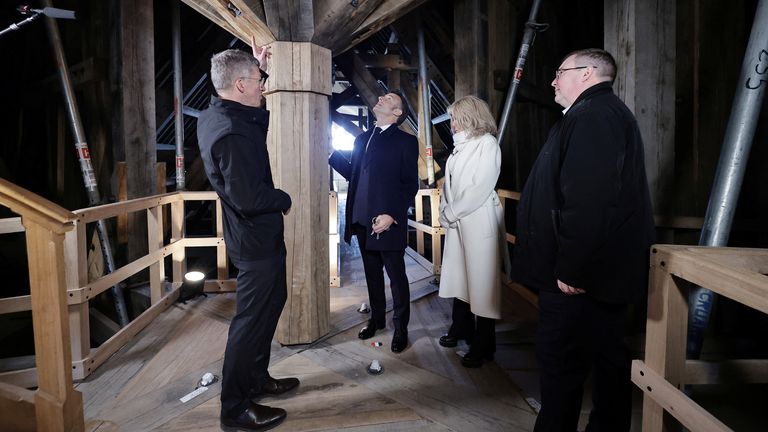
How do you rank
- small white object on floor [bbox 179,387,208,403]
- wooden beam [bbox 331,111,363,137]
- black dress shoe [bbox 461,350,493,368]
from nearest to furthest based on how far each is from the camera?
1. small white object on floor [bbox 179,387,208,403]
2. black dress shoe [bbox 461,350,493,368]
3. wooden beam [bbox 331,111,363,137]

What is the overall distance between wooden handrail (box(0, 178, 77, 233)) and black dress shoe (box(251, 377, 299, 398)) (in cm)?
127

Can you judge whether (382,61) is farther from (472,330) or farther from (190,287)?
(472,330)

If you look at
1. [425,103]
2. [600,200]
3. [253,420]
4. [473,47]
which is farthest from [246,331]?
[425,103]

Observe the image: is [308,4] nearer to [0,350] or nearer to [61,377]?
[61,377]

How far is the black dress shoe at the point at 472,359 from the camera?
285 centimetres

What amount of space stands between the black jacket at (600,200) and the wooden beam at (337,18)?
1.60 meters

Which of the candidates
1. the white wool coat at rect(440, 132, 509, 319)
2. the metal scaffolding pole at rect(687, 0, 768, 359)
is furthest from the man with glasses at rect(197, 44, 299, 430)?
the metal scaffolding pole at rect(687, 0, 768, 359)

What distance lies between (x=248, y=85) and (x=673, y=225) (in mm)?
2603

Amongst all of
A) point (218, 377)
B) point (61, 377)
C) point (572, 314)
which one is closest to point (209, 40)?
point (218, 377)

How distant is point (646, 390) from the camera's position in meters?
1.45

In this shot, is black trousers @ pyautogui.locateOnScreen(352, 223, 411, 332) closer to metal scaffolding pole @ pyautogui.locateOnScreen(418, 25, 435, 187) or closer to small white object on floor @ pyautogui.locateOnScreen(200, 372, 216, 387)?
small white object on floor @ pyautogui.locateOnScreen(200, 372, 216, 387)

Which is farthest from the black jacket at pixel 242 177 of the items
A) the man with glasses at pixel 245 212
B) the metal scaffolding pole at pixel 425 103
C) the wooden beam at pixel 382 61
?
the wooden beam at pixel 382 61

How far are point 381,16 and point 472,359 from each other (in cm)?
222

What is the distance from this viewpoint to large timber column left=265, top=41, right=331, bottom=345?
2.97 m
